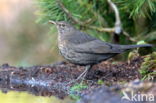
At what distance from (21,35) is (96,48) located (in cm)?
752

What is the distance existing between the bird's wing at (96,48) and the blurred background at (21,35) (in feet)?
19.8

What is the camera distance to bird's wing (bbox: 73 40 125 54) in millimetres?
7426

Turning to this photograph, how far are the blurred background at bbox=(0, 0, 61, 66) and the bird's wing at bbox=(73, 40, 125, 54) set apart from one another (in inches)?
237

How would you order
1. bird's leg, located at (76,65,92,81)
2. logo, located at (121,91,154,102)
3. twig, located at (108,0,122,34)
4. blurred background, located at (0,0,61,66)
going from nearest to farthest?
logo, located at (121,91,154,102) → bird's leg, located at (76,65,92,81) → twig, located at (108,0,122,34) → blurred background, located at (0,0,61,66)

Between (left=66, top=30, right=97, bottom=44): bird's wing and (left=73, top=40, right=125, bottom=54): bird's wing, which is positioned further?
(left=66, top=30, right=97, bottom=44): bird's wing

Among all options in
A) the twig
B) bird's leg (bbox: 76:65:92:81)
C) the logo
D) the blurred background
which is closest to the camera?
the logo

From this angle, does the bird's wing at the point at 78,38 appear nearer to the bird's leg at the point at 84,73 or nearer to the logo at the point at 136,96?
the bird's leg at the point at 84,73

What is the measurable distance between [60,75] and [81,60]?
1.46ft

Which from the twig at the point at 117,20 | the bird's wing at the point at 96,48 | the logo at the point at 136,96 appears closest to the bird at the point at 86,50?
the bird's wing at the point at 96,48

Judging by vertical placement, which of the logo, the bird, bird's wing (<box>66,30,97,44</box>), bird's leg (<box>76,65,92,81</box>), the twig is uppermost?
the twig

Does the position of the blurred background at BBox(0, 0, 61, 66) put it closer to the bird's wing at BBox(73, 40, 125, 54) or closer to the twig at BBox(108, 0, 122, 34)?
the twig at BBox(108, 0, 122, 34)

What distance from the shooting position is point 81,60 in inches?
291

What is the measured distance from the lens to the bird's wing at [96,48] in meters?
7.43

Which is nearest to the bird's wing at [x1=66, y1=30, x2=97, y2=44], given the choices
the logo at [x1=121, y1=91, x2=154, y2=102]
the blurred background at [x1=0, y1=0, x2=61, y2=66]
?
the logo at [x1=121, y1=91, x2=154, y2=102]
